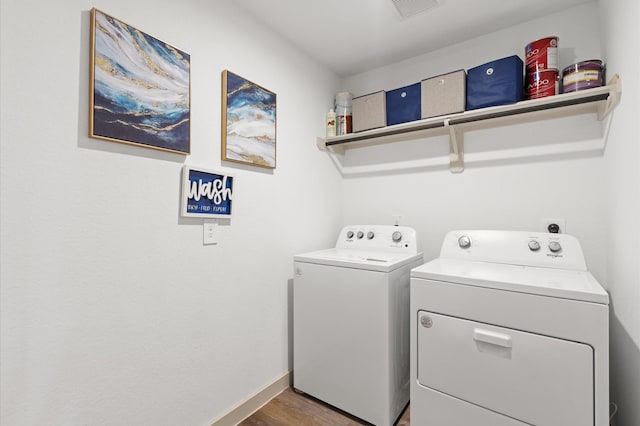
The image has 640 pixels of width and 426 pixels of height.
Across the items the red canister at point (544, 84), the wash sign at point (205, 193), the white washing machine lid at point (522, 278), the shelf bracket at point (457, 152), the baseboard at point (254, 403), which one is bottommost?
the baseboard at point (254, 403)

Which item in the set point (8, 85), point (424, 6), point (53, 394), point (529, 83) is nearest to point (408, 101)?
point (424, 6)

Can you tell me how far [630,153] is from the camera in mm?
1141

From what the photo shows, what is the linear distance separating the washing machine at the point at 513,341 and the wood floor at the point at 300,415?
0.42 metres

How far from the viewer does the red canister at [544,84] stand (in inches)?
62.0

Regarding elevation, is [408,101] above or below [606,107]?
above

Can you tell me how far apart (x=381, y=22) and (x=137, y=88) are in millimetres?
1421

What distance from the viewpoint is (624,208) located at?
124 centimetres

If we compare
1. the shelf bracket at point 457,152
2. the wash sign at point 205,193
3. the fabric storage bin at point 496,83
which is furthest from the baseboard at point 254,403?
the fabric storage bin at point 496,83

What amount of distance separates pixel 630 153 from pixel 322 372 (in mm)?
1768

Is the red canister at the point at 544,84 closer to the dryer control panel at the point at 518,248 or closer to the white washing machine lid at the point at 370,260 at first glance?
the dryer control panel at the point at 518,248

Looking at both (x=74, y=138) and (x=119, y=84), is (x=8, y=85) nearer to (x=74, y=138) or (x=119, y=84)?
(x=74, y=138)

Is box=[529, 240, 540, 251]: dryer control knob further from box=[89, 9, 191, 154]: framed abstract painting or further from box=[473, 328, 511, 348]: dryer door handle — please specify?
box=[89, 9, 191, 154]: framed abstract painting

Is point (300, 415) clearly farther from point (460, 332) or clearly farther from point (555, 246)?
point (555, 246)

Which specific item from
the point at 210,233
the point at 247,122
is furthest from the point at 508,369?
the point at 247,122
